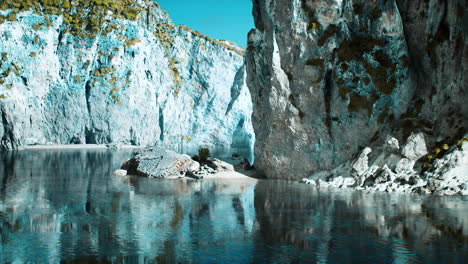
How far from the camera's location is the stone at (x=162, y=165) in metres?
59.1

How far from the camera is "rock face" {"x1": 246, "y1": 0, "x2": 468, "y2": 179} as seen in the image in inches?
1821

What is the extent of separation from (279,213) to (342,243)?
30.4 ft

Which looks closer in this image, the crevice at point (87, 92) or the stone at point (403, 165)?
the stone at point (403, 165)

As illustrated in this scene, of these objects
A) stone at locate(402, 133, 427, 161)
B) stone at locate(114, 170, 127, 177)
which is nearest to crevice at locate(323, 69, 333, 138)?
stone at locate(402, 133, 427, 161)

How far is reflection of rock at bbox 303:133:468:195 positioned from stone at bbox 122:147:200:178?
651 inches

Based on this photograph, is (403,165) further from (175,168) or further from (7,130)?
(7,130)

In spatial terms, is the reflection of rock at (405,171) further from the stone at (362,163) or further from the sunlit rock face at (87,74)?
the sunlit rock face at (87,74)

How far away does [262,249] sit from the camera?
A: 904 inches

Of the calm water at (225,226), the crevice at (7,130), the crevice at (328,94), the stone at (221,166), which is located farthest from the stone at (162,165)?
the crevice at (7,130)

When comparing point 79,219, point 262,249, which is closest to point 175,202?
point 79,219

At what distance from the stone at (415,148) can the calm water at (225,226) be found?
667 cm

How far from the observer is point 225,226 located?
28.5m

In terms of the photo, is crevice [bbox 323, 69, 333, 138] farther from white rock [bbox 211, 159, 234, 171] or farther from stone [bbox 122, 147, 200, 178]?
stone [bbox 122, 147, 200, 178]

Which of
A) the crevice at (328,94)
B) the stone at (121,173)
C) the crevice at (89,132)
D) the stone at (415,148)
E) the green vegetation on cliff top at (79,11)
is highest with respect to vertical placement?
the green vegetation on cliff top at (79,11)
